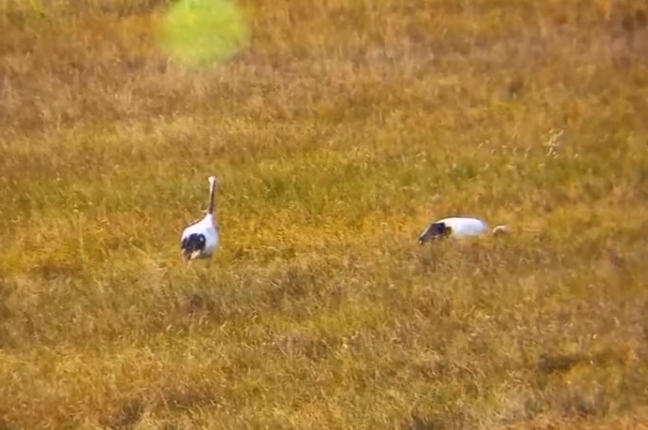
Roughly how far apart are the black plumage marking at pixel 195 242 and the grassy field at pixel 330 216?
8.0 inches

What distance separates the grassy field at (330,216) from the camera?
22.5 feet

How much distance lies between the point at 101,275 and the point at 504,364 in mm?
3363

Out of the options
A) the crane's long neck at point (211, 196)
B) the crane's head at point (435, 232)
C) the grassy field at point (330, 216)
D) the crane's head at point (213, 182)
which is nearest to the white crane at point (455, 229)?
the crane's head at point (435, 232)

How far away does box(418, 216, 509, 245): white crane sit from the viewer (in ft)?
31.2

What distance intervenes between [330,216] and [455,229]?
4.09 feet

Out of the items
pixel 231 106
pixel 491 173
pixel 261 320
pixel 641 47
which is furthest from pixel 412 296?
pixel 641 47

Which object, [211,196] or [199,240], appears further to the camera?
[211,196]

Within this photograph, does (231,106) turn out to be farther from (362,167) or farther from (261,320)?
(261,320)

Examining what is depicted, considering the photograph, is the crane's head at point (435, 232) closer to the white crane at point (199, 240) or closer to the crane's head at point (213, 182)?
the white crane at point (199, 240)

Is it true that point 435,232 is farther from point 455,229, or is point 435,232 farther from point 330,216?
point 330,216

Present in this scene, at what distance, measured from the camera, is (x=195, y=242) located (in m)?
9.41

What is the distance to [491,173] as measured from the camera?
11.5 m

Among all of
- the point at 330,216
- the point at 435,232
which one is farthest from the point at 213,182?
the point at 435,232

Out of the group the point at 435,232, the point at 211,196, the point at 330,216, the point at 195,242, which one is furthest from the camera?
the point at 211,196
